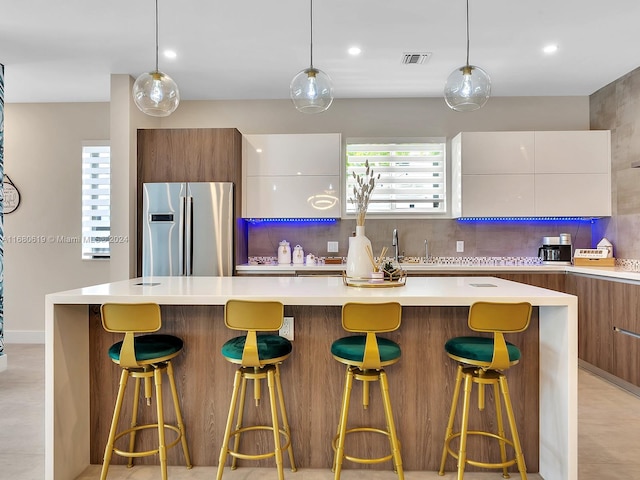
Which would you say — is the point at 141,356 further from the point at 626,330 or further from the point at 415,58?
the point at 626,330

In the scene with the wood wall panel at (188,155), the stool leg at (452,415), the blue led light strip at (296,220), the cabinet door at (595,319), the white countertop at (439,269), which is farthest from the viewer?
the blue led light strip at (296,220)

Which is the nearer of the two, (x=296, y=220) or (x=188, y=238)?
(x=188, y=238)

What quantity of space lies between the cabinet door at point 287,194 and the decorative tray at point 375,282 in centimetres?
221

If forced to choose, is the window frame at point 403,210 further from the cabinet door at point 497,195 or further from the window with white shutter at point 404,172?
the cabinet door at point 497,195

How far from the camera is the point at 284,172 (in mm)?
4738

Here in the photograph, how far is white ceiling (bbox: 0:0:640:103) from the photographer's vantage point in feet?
10.4

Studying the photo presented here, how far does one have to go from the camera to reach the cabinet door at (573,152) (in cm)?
454

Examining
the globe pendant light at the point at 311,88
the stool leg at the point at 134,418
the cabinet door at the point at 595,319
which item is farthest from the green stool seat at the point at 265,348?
the cabinet door at the point at 595,319

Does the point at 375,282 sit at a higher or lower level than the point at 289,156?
lower

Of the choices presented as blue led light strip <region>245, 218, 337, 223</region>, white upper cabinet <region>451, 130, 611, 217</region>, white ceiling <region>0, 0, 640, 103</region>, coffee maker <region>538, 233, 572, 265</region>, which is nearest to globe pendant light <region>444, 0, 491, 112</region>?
white ceiling <region>0, 0, 640, 103</region>

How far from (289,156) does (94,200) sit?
2.60m

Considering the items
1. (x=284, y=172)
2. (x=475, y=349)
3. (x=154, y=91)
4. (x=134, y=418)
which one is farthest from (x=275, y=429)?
(x=284, y=172)

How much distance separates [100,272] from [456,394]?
4.69m

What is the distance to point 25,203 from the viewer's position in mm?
5406
